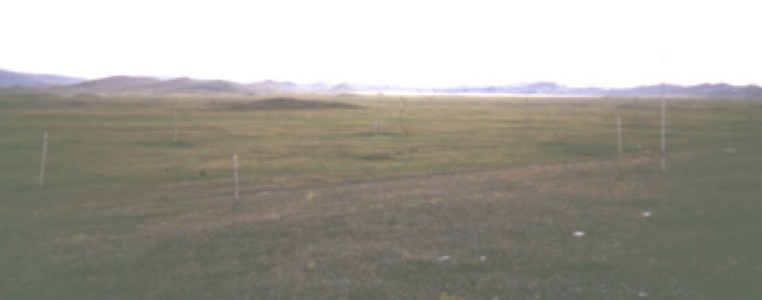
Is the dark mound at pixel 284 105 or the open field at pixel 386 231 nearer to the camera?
the open field at pixel 386 231

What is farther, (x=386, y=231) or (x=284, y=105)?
(x=284, y=105)

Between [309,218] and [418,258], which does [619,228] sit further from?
[309,218]

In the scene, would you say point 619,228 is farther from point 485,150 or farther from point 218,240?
point 485,150

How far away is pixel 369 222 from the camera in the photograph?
655 inches

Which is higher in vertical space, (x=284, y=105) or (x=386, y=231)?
(x=284, y=105)

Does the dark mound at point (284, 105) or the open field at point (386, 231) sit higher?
the dark mound at point (284, 105)

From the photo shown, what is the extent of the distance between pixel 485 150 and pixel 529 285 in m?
34.9

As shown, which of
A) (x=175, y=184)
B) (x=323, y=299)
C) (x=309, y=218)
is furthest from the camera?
(x=175, y=184)

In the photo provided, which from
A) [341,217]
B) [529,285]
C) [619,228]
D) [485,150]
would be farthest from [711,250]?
[485,150]

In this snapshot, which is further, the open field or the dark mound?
the dark mound

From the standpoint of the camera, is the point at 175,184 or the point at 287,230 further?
the point at 175,184

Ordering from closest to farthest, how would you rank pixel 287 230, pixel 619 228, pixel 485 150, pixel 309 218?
pixel 619 228 → pixel 287 230 → pixel 309 218 → pixel 485 150

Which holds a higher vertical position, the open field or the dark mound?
the dark mound

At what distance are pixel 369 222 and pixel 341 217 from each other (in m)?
1.13
